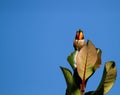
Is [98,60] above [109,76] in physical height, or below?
above

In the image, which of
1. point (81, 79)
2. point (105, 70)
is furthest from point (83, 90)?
point (105, 70)

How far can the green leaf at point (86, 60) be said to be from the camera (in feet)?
4.77

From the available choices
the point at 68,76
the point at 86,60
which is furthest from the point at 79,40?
the point at 68,76

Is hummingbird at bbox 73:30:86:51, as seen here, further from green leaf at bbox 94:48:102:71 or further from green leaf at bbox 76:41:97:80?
Result: green leaf at bbox 94:48:102:71

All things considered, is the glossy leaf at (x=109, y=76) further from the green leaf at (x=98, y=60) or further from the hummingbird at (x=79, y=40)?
the hummingbird at (x=79, y=40)

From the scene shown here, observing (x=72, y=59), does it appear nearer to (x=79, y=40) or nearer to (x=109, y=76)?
(x=79, y=40)

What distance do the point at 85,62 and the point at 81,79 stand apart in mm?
125

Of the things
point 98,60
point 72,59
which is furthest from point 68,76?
point 98,60

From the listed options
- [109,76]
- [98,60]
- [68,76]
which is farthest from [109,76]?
[68,76]

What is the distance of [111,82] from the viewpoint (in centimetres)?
149

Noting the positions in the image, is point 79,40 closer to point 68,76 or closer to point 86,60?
point 86,60

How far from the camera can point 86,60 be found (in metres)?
1.50

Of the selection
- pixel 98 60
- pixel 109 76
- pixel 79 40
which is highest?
pixel 79 40

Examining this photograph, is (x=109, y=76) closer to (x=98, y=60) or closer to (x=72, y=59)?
(x=98, y=60)
